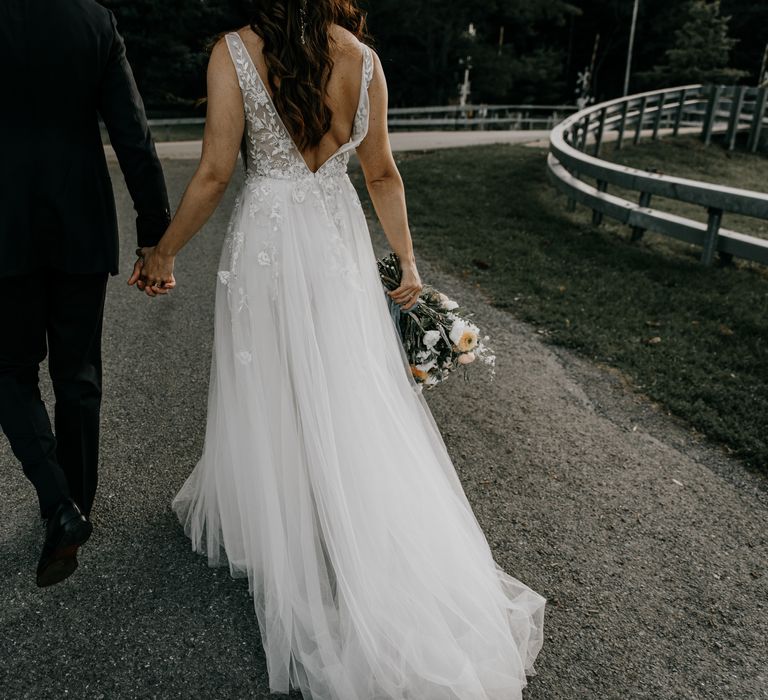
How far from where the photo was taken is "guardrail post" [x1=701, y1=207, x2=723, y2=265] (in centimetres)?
690

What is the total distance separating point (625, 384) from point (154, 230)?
10.9 ft

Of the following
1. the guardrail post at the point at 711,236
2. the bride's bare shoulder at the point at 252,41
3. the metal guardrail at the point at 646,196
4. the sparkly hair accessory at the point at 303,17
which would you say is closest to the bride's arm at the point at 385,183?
the sparkly hair accessory at the point at 303,17

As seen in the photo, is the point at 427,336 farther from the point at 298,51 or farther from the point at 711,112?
the point at 711,112

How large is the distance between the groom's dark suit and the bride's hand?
1.00 metres

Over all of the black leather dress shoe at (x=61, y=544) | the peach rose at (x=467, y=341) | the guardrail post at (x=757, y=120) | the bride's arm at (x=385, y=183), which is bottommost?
the guardrail post at (x=757, y=120)

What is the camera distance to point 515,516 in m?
3.33

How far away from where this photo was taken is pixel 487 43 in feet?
162

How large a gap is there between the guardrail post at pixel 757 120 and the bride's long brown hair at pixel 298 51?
19.9 meters

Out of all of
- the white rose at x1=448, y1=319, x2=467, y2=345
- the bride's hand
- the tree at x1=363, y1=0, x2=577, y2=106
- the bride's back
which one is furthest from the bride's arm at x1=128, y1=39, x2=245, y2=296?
the tree at x1=363, y1=0, x2=577, y2=106

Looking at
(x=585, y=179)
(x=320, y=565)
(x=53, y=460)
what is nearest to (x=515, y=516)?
(x=320, y=565)

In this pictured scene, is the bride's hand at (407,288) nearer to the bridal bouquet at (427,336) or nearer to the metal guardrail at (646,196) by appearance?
the bridal bouquet at (427,336)

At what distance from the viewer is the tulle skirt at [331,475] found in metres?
2.41

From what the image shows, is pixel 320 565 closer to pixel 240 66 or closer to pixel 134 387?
pixel 240 66

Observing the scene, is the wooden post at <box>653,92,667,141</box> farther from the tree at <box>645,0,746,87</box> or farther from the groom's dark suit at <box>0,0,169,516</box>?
the tree at <box>645,0,746,87</box>
